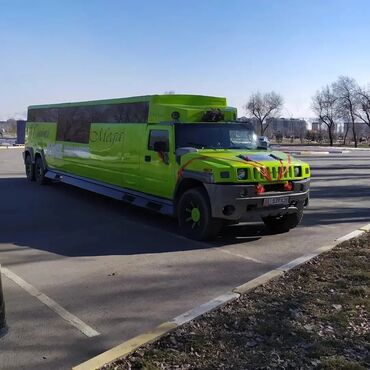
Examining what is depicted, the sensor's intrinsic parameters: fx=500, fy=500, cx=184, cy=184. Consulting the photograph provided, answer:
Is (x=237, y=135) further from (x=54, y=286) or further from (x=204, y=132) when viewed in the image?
(x=54, y=286)

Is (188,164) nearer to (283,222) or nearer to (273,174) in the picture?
(273,174)

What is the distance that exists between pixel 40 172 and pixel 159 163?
Answer: 7.81 metres

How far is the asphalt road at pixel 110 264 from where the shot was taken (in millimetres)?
4332

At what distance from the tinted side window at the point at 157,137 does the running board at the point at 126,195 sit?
1013 millimetres

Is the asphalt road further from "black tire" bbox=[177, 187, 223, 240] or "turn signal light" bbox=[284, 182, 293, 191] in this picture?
"turn signal light" bbox=[284, 182, 293, 191]

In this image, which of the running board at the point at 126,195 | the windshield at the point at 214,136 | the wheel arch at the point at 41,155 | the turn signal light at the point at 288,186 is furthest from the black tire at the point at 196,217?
the wheel arch at the point at 41,155

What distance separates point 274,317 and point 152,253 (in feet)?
10.00

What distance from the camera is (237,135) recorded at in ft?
30.3

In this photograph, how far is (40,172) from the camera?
623 inches

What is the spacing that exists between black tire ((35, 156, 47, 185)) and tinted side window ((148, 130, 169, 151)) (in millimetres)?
6996

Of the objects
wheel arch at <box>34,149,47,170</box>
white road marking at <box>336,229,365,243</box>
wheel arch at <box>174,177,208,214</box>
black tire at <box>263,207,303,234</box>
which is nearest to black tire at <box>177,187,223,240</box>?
wheel arch at <box>174,177,208,214</box>

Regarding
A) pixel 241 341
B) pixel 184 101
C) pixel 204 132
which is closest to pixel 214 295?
pixel 241 341

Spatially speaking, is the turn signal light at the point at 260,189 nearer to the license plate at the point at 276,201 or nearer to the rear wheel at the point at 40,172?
the license plate at the point at 276,201

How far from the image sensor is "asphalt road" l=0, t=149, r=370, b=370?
14.2 feet
